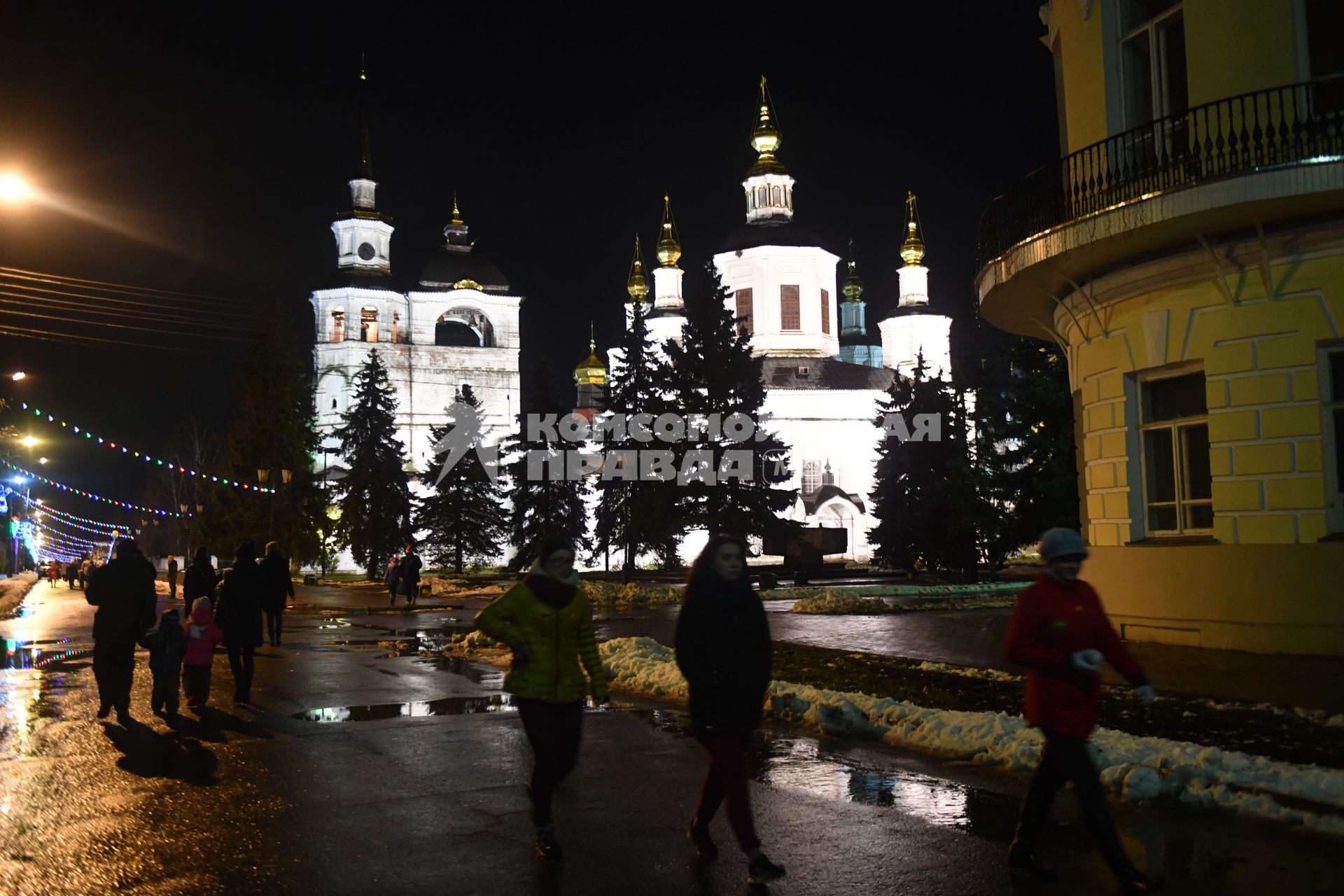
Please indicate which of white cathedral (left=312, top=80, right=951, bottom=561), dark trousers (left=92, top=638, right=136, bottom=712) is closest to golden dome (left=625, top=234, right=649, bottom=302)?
white cathedral (left=312, top=80, right=951, bottom=561)

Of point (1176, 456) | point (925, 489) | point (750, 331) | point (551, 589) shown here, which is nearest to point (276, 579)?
point (1176, 456)

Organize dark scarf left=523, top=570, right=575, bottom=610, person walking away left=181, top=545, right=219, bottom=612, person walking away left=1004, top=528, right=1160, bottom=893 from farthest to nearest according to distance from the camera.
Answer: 1. person walking away left=181, top=545, right=219, bottom=612
2. dark scarf left=523, top=570, right=575, bottom=610
3. person walking away left=1004, top=528, right=1160, bottom=893

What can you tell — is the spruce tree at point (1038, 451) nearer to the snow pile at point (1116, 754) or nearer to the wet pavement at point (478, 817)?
the snow pile at point (1116, 754)

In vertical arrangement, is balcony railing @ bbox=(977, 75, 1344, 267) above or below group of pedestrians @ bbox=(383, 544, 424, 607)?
above

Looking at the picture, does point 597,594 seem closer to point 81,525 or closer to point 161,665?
point 161,665

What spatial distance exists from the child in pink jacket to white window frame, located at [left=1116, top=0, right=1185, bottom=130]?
12.2 metres

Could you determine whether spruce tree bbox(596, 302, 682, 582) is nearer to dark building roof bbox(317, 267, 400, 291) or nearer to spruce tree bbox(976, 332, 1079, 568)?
spruce tree bbox(976, 332, 1079, 568)

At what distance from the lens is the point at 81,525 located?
99812mm

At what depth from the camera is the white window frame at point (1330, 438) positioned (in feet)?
44.0

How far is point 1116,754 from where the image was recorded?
811 centimetres

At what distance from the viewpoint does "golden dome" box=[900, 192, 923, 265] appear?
76.2 m

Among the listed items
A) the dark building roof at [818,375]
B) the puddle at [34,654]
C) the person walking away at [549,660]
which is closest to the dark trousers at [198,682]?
the puddle at [34,654]

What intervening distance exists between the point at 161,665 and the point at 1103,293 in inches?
480

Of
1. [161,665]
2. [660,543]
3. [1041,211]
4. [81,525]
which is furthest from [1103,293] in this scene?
[81,525]
